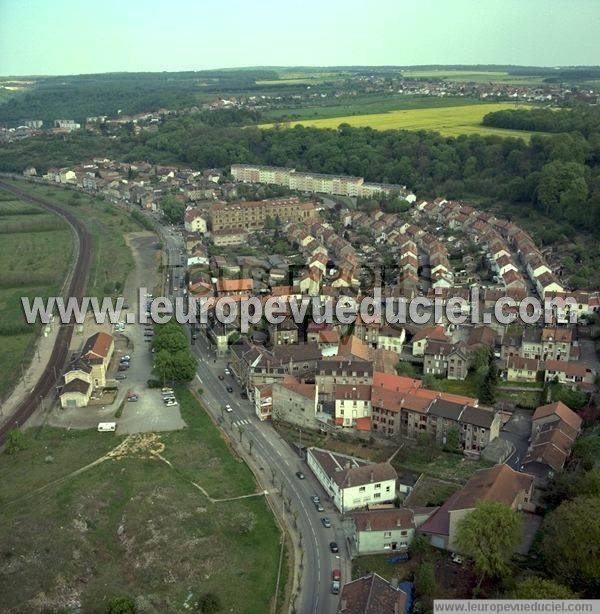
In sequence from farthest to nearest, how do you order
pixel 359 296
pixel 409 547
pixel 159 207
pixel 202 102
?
pixel 202 102
pixel 159 207
pixel 359 296
pixel 409 547

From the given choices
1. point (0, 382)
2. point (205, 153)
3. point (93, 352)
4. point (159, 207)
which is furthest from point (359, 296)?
point (205, 153)

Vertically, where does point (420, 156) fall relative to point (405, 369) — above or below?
above

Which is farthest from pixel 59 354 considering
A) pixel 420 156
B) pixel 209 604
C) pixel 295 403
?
pixel 420 156

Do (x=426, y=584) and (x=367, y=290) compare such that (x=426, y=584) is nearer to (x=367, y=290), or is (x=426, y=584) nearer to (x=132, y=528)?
(x=132, y=528)

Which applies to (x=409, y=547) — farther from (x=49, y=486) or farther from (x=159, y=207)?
(x=159, y=207)

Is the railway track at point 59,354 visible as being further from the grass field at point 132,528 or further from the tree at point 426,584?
the tree at point 426,584

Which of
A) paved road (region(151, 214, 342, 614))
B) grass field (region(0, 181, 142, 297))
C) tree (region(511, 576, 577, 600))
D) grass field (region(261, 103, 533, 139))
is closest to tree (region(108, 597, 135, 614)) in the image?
paved road (region(151, 214, 342, 614))
